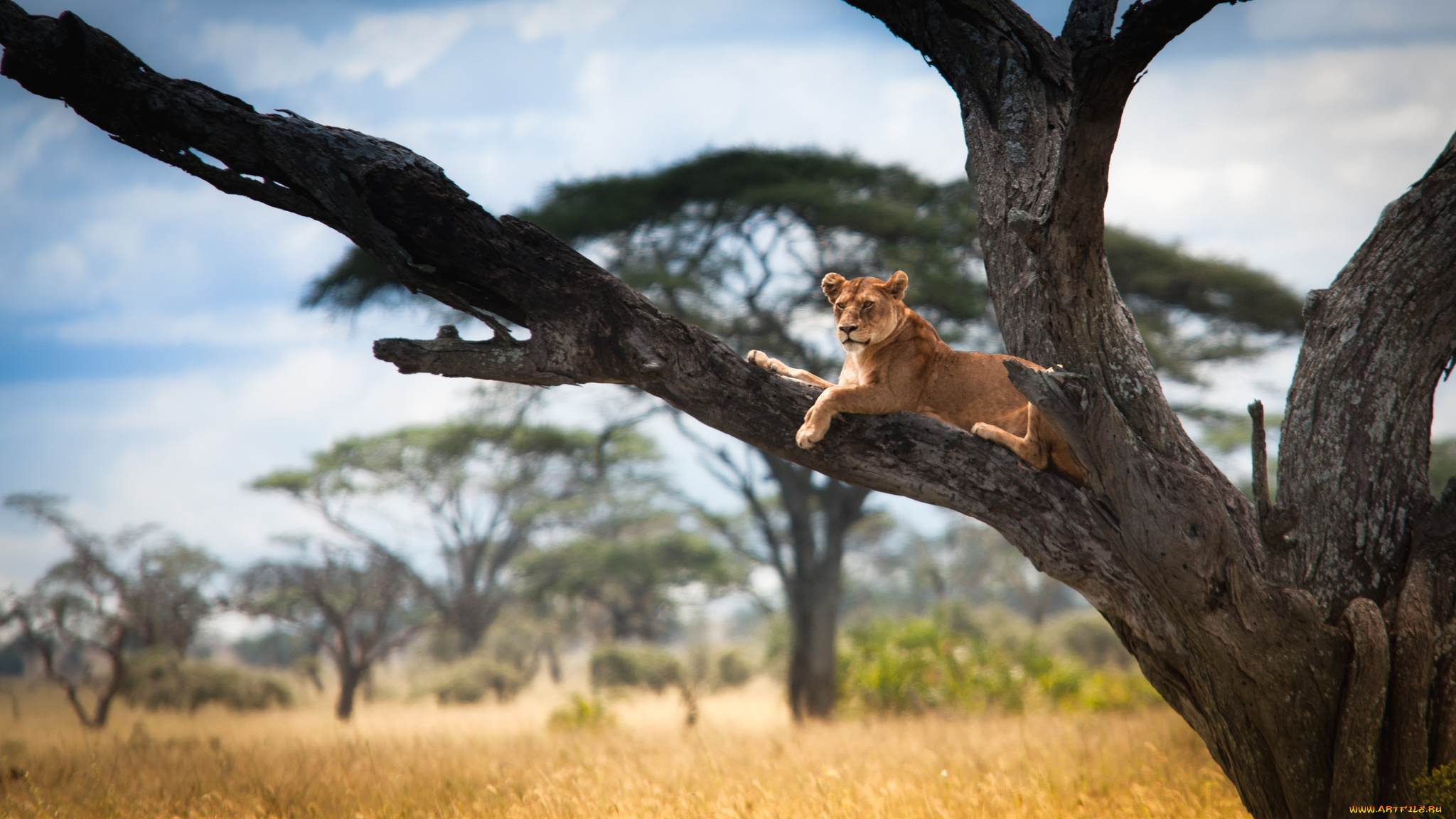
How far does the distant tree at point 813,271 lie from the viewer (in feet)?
35.5

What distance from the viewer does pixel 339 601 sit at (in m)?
17.9

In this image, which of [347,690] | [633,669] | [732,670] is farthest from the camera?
[732,670]

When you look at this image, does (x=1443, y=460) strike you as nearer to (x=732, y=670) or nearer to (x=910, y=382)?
(x=732, y=670)

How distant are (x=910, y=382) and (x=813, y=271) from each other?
7874mm

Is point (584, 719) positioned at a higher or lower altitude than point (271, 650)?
higher

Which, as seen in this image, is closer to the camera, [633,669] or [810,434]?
[810,434]

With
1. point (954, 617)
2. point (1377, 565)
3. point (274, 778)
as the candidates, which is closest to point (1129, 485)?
point (1377, 565)

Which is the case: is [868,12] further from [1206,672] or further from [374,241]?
[1206,672]

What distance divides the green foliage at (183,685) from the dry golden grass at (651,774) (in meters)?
4.21

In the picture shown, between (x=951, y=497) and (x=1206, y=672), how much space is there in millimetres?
1182

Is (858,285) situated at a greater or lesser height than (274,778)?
greater

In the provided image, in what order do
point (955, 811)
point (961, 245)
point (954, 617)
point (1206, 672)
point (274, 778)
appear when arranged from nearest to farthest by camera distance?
1. point (1206, 672)
2. point (955, 811)
3. point (274, 778)
4. point (961, 245)
5. point (954, 617)

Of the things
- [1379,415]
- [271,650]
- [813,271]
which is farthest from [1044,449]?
[271,650]

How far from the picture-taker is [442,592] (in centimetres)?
2091
